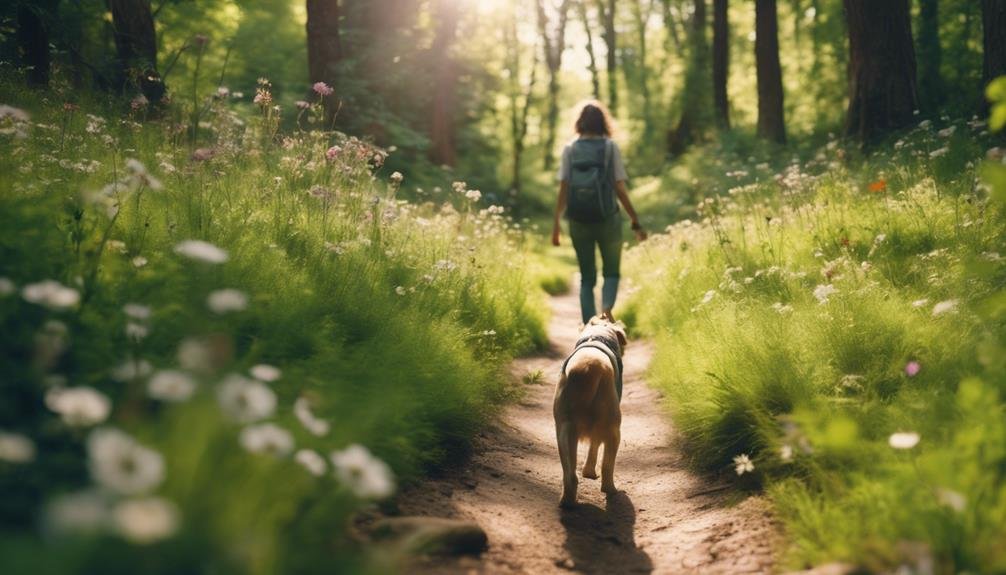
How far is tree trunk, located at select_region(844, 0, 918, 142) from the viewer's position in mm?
10125

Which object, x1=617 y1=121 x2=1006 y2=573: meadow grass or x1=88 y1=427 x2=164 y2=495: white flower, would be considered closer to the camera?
x1=88 y1=427 x2=164 y2=495: white flower

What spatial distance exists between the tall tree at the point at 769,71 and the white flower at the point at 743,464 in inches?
528

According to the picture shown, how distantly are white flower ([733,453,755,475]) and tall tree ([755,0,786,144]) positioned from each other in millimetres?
13412

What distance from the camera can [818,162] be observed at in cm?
1076

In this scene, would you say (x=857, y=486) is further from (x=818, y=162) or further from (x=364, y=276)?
(x=818, y=162)

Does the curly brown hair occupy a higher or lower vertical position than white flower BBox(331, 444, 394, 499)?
higher

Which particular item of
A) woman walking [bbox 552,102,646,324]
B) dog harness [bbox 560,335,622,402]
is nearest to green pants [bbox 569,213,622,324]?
woman walking [bbox 552,102,646,324]

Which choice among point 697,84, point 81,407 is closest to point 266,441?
point 81,407

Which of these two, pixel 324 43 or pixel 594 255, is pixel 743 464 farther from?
pixel 324 43

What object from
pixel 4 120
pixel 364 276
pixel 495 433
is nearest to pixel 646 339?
pixel 495 433

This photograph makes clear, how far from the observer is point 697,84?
86.8 ft

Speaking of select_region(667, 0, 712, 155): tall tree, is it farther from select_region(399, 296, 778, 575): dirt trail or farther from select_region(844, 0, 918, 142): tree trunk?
select_region(399, 296, 778, 575): dirt trail

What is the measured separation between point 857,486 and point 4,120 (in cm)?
486

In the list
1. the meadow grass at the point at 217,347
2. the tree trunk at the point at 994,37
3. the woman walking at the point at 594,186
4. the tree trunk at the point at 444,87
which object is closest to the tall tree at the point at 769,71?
the tree trunk at the point at 444,87
